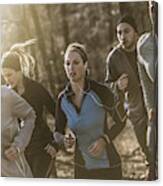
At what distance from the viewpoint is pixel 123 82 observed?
5.97 feet

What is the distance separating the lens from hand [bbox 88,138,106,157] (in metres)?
1.83

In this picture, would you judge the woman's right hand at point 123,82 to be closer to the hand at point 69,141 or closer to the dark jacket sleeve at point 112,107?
the dark jacket sleeve at point 112,107

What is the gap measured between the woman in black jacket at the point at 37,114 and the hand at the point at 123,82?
0.25 m

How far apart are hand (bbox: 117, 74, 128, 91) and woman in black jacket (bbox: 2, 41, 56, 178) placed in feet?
0.81

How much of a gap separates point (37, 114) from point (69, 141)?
151 millimetres

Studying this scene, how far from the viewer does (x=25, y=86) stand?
6.17 feet

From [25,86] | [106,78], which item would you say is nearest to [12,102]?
[25,86]

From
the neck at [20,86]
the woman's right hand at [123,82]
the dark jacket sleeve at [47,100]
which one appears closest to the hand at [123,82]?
the woman's right hand at [123,82]

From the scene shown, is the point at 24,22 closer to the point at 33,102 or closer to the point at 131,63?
the point at 33,102

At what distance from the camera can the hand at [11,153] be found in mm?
1889

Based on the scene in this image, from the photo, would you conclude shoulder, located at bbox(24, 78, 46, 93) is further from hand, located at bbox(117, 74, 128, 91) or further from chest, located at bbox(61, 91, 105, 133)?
hand, located at bbox(117, 74, 128, 91)

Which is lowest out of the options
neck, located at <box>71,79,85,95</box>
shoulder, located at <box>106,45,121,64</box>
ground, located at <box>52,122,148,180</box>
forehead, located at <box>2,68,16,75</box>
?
ground, located at <box>52,122,148,180</box>

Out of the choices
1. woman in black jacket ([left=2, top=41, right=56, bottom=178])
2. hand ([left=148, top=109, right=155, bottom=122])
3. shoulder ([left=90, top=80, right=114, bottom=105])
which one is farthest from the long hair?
hand ([left=148, top=109, right=155, bottom=122])

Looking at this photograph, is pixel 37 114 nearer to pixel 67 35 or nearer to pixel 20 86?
pixel 20 86
